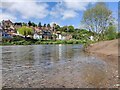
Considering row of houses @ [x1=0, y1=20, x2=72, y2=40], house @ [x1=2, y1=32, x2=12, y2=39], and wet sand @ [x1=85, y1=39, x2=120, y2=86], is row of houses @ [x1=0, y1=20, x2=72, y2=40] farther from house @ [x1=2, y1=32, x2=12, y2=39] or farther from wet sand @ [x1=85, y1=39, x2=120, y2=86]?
wet sand @ [x1=85, y1=39, x2=120, y2=86]

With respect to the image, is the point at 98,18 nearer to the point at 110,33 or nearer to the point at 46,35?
the point at 110,33

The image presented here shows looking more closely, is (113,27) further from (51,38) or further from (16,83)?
(51,38)

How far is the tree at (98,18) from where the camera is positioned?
5407cm

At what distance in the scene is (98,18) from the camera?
55781mm

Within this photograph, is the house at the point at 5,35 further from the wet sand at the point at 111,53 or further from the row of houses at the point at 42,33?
the wet sand at the point at 111,53

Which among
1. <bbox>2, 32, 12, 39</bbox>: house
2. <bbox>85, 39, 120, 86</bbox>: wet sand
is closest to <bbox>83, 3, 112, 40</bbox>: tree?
<bbox>85, 39, 120, 86</bbox>: wet sand

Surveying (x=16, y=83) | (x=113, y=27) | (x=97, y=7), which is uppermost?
(x=97, y=7)

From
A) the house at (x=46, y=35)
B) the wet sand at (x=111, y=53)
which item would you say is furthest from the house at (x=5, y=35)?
the wet sand at (x=111, y=53)

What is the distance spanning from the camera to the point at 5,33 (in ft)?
401

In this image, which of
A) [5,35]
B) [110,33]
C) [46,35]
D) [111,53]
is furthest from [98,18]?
[46,35]

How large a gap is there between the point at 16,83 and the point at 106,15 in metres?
47.3

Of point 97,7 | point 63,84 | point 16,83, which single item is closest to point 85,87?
point 63,84

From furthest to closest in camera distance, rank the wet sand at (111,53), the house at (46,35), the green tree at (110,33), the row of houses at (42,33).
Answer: the house at (46,35)
the row of houses at (42,33)
the green tree at (110,33)
the wet sand at (111,53)

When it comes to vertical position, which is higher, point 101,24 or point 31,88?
point 101,24
